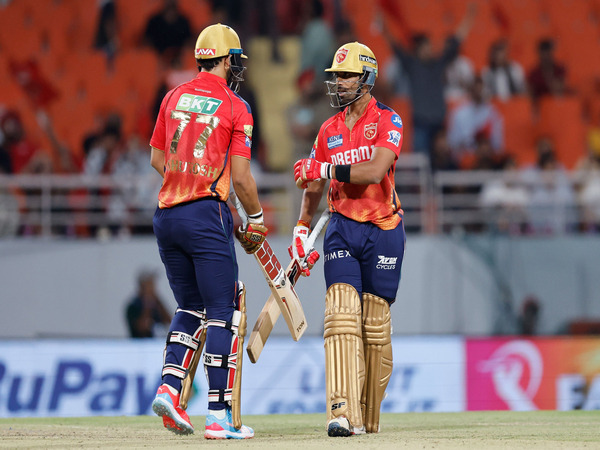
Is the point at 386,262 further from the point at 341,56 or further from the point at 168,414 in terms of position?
the point at 168,414

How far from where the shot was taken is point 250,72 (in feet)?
46.5

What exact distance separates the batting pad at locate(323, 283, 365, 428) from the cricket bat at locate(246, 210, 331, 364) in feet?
1.60

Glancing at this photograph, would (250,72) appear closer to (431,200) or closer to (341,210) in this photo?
(431,200)

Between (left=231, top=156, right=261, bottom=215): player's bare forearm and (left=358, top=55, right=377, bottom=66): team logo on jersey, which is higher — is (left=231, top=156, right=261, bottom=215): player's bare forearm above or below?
below

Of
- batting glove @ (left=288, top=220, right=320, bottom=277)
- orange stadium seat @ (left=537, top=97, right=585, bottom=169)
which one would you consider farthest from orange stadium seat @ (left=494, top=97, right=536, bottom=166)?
batting glove @ (left=288, top=220, right=320, bottom=277)

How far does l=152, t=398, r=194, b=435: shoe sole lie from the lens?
16.7 feet

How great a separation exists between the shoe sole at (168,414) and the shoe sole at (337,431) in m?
0.80

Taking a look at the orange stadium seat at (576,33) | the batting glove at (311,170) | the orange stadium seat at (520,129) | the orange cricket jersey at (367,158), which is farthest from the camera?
the orange stadium seat at (576,33)

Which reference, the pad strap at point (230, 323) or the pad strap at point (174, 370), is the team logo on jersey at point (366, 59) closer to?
the pad strap at point (230, 323)

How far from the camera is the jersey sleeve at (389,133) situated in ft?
18.1

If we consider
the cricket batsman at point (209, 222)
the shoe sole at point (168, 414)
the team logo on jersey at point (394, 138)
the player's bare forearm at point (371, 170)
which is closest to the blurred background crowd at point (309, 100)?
the team logo on jersey at point (394, 138)

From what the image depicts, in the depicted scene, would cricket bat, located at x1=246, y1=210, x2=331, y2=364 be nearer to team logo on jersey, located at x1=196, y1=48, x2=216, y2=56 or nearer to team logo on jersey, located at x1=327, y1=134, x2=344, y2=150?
team logo on jersey, located at x1=327, y1=134, x2=344, y2=150

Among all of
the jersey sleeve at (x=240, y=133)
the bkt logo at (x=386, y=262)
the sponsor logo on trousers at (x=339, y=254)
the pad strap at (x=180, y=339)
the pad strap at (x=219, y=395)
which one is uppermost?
the jersey sleeve at (x=240, y=133)

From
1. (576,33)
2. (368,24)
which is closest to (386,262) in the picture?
(368,24)
